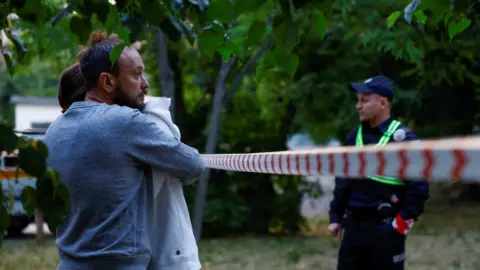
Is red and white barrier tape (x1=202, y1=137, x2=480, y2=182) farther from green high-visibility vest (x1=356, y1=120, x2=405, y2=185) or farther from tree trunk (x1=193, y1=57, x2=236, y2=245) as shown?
tree trunk (x1=193, y1=57, x2=236, y2=245)

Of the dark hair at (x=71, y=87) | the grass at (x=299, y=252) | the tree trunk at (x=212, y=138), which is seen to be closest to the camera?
the dark hair at (x=71, y=87)

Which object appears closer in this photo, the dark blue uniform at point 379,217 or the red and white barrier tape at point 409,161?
the red and white barrier tape at point 409,161

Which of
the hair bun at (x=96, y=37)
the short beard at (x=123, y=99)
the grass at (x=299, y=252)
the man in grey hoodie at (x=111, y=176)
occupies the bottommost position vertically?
the grass at (x=299, y=252)

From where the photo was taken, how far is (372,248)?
211 inches

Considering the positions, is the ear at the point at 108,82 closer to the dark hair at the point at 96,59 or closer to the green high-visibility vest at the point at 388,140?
the dark hair at the point at 96,59

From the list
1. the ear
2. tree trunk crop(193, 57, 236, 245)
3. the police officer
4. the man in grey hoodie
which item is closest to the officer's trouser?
the police officer

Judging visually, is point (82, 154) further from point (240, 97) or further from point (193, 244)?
point (240, 97)

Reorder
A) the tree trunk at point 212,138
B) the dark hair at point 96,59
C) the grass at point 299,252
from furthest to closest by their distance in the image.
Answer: the grass at point 299,252
the tree trunk at point 212,138
the dark hair at point 96,59

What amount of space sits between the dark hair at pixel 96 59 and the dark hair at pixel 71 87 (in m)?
0.21

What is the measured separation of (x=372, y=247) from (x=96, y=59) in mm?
2628

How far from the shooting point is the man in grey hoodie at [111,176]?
10.1 ft

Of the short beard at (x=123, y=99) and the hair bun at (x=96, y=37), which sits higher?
the hair bun at (x=96, y=37)

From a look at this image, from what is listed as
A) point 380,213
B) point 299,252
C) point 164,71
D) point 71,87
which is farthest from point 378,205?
point 299,252

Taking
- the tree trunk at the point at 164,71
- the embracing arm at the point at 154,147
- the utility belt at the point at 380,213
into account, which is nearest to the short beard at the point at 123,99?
the embracing arm at the point at 154,147
